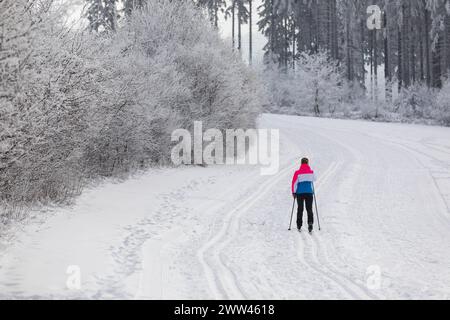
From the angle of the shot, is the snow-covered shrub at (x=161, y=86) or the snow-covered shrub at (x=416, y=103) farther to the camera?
the snow-covered shrub at (x=416, y=103)

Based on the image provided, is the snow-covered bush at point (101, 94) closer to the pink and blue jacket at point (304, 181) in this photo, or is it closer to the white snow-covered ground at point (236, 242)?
the white snow-covered ground at point (236, 242)

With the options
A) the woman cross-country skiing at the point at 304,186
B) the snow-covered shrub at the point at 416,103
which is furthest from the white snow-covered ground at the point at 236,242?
the snow-covered shrub at the point at 416,103

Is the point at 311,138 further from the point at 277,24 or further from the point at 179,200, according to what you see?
the point at 277,24

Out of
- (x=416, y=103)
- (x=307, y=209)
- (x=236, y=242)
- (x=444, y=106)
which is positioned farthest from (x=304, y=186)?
(x=416, y=103)

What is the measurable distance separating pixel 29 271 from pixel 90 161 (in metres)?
8.02

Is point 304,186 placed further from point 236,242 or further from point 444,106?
point 444,106

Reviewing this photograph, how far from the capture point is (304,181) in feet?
34.0

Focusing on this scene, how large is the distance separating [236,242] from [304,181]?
242cm

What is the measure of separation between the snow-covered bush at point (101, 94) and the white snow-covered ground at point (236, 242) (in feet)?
3.50

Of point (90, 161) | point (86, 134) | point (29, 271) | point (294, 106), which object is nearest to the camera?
point (29, 271)

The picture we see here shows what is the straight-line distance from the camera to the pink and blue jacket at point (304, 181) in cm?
1033

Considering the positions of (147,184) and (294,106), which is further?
(294,106)
